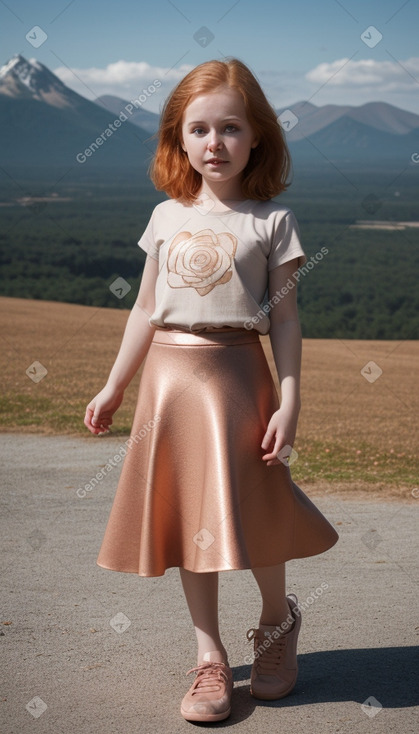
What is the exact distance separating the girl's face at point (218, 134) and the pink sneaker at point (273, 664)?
3.61ft

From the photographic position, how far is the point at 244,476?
2070mm

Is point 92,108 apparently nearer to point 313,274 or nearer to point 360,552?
point 313,274

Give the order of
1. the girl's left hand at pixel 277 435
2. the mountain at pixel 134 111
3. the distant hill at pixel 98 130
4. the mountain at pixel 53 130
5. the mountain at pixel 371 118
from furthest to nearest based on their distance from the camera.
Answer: the mountain at pixel 371 118 < the distant hill at pixel 98 130 < the mountain at pixel 53 130 < the mountain at pixel 134 111 < the girl's left hand at pixel 277 435

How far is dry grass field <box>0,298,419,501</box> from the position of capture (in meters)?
5.18

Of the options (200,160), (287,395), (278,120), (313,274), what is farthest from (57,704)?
(313,274)

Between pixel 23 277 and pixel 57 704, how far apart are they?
38.9 m

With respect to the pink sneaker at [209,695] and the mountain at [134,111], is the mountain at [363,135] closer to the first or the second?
the mountain at [134,111]

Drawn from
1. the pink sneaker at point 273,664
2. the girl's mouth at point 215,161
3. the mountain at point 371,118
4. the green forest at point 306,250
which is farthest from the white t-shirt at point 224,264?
the mountain at point 371,118

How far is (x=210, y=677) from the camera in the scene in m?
2.12

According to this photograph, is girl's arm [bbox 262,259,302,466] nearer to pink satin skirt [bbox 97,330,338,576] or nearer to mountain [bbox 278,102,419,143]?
pink satin skirt [bbox 97,330,338,576]

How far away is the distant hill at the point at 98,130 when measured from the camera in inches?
4680

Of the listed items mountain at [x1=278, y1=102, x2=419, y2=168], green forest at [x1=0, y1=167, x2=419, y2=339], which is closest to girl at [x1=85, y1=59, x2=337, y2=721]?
→ green forest at [x1=0, y1=167, x2=419, y2=339]

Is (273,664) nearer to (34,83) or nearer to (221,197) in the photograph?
(221,197)

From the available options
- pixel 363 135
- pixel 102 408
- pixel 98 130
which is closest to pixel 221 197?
pixel 102 408
